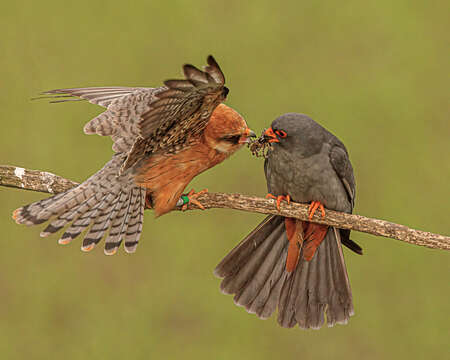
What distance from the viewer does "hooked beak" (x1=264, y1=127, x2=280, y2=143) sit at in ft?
8.95

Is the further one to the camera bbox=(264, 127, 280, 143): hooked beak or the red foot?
the red foot

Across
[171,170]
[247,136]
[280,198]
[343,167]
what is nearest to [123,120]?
[171,170]

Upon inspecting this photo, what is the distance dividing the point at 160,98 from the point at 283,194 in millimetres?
990

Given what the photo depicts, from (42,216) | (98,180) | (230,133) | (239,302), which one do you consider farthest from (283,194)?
(42,216)

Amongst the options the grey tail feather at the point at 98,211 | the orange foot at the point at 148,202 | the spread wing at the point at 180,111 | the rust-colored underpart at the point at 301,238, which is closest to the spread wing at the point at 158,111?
the spread wing at the point at 180,111

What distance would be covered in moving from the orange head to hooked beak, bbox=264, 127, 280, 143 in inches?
2.5

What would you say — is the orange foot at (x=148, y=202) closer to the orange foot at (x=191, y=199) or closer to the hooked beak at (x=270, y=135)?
the orange foot at (x=191, y=199)

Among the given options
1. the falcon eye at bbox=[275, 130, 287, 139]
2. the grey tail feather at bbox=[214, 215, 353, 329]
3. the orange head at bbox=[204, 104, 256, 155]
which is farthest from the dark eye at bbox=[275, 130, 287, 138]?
the grey tail feather at bbox=[214, 215, 353, 329]

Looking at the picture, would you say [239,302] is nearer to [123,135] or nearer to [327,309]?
[327,309]

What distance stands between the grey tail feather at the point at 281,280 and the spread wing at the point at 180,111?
787 millimetres

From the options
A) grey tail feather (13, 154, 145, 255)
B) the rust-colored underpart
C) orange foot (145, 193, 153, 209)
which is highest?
the rust-colored underpart

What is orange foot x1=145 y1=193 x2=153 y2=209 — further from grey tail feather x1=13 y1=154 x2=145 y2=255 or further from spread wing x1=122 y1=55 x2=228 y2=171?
spread wing x1=122 y1=55 x2=228 y2=171

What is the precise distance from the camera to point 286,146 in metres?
2.78

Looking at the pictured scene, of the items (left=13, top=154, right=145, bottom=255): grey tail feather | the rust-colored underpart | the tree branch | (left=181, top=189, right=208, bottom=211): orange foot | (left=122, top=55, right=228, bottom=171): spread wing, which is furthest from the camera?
the rust-colored underpart
